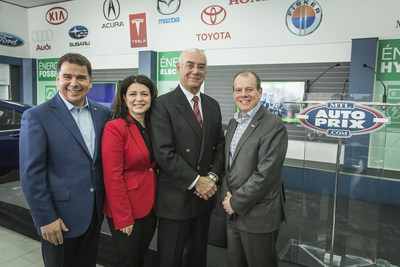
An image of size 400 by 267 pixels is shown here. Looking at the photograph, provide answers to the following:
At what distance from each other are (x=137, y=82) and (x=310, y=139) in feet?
4.62

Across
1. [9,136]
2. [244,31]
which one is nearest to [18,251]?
[9,136]

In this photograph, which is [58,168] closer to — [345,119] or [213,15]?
[345,119]

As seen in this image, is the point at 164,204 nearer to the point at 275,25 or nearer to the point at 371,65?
the point at 371,65

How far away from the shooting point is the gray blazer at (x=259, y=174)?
157 centimetres

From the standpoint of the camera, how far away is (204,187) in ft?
5.54

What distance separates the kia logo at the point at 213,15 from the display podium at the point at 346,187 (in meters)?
3.79

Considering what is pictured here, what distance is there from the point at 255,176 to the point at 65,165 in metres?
0.99

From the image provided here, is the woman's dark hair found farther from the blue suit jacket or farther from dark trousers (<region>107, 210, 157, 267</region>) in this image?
dark trousers (<region>107, 210, 157, 267</region>)

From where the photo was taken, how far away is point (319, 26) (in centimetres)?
477

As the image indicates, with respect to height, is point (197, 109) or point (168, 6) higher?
point (168, 6)

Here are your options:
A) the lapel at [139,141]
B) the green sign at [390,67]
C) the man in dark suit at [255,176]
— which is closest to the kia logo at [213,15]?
the green sign at [390,67]

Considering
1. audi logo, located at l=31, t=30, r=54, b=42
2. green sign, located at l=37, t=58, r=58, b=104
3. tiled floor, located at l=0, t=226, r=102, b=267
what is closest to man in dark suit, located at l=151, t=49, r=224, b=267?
tiled floor, located at l=0, t=226, r=102, b=267

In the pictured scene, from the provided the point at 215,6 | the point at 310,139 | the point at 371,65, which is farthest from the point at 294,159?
the point at 215,6

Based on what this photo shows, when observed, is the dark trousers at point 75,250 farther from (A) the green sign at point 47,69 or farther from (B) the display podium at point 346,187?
(A) the green sign at point 47,69
